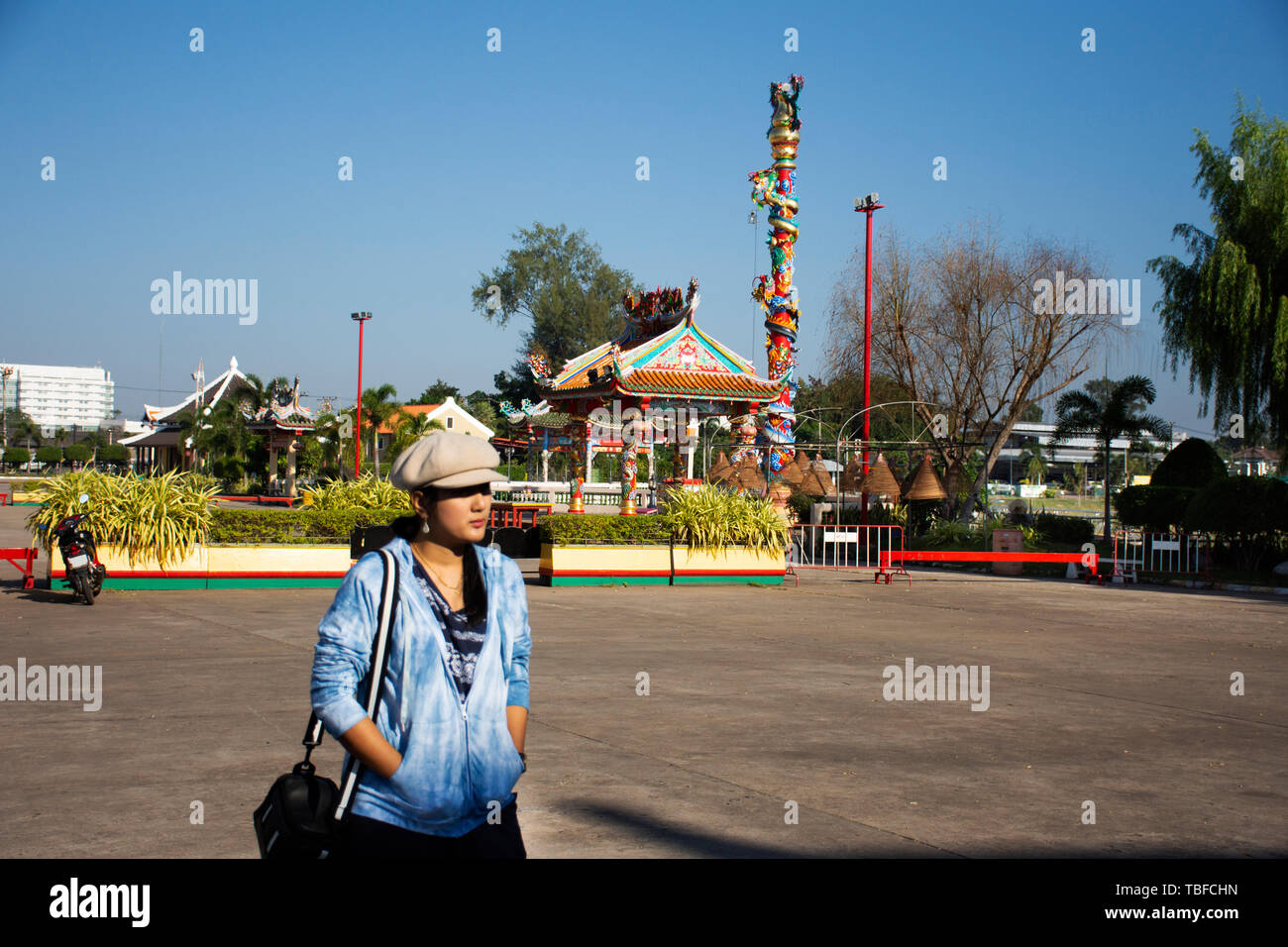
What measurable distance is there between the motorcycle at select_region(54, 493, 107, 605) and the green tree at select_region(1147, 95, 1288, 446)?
23.3 meters

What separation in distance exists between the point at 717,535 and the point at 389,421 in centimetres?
4404

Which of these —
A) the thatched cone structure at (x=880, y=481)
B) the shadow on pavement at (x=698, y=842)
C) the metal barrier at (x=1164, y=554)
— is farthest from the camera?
the thatched cone structure at (x=880, y=481)

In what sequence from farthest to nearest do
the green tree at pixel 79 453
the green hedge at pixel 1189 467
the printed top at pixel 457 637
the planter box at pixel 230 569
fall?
the green tree at pixel 79 453 < the green hedge at pixel 1189 467 < the planter box at pixel 230 569 < the printed top at pixel 457 637

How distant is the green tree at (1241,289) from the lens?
82.3ft

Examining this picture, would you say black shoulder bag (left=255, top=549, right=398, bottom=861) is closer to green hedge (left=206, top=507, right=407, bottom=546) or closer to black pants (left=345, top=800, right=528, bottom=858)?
black pants (left=345, top=800, right=528, bottom=858)

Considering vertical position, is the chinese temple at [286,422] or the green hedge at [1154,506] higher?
the chinese temple at [286,422]

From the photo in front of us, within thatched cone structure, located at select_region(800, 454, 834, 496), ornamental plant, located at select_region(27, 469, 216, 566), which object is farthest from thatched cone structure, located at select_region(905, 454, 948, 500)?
ornamental plant, located at select_region(27, 469, 216, 566)

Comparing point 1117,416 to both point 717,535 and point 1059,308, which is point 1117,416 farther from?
point 717,535

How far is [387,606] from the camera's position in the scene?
121 inches

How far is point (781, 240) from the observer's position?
95.5 feet

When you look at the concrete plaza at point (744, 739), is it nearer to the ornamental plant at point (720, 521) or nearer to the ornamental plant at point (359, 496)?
the ornamental plant at point (720, 521)

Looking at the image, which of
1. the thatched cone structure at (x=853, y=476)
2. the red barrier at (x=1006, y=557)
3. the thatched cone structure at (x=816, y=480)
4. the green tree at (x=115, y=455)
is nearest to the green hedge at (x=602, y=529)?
the red barrier at (x=1006, y=557)

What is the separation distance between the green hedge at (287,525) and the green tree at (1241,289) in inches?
754

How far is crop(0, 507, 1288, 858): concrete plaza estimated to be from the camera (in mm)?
5617
